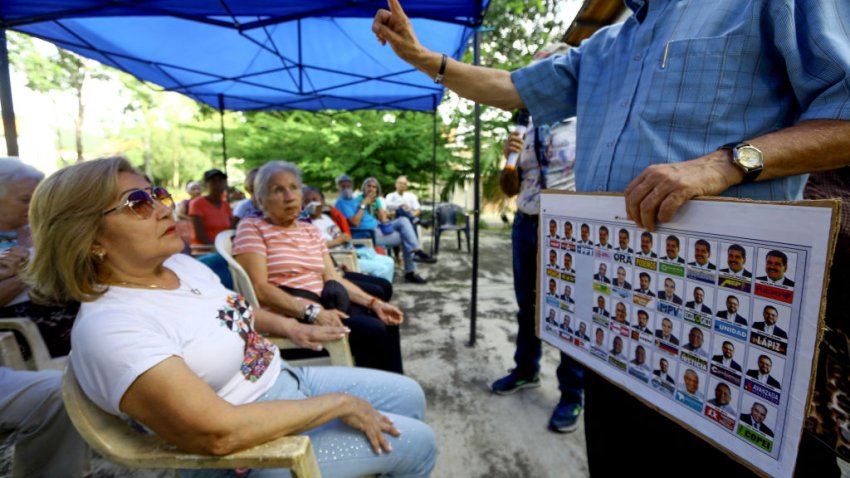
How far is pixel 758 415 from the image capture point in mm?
694

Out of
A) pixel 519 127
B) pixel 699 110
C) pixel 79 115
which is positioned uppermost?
pixel 79 115

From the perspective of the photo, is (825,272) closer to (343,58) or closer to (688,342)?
(688,342)

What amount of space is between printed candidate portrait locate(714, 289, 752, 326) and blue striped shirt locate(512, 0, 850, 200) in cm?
25

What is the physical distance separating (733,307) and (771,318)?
6 centimetres

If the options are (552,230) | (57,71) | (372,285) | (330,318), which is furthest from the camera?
(57,71)

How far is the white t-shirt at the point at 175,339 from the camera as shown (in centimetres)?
95

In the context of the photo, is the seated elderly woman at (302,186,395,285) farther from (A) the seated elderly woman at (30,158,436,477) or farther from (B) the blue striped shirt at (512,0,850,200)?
(B) the blue striped shirt at (512,0,850,200)

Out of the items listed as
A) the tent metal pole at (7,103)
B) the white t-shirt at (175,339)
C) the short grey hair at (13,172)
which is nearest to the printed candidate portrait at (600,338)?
the white t-shirt at (175,339)

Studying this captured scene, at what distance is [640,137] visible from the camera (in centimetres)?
95

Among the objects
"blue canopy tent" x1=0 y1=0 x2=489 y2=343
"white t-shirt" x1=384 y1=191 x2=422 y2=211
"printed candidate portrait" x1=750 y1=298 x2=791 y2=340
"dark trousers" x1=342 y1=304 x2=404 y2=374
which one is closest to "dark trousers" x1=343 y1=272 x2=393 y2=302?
"dark trousers" x1=342 y1=304 x2=404 y2=374

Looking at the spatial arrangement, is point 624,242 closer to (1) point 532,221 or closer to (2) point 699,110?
(2) point 699,110

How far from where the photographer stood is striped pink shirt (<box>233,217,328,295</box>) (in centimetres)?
237

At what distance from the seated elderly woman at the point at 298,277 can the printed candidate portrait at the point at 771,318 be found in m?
1.78

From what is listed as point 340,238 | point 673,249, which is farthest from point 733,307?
point 340,238
